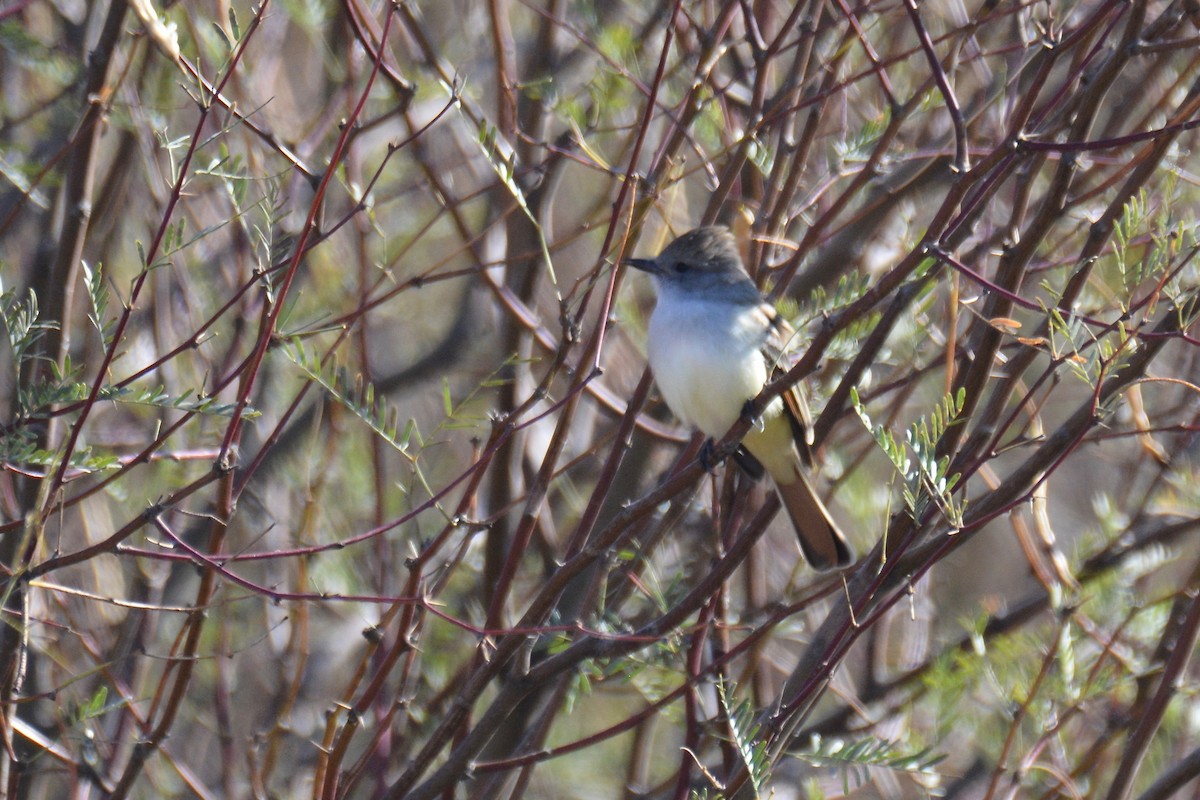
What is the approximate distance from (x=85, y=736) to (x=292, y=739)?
2377mm

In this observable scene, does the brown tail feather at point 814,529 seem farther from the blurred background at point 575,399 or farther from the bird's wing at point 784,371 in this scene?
the blurred background at point 575,399

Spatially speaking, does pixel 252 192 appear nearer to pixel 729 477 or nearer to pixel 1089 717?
pixel 729 477

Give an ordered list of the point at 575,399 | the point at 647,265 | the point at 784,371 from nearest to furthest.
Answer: the point at 575,399 → the point at 784,371 → the point at 647,265

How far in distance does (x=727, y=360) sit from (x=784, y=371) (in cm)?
24

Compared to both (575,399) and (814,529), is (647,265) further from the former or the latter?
(575,399)

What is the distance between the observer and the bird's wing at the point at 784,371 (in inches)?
155

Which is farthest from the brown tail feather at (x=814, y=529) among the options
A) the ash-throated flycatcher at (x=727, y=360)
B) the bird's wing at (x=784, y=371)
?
the bird's wing at (x=784, y=371)

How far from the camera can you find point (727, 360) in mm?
4184

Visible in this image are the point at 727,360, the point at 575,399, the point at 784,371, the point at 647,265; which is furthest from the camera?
the point at 647,265

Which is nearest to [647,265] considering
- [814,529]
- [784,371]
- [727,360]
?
[727,360]

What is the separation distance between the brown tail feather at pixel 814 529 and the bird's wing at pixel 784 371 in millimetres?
114

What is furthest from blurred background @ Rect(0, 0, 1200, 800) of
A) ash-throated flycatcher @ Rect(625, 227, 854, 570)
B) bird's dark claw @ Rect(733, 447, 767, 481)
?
ash-throated flycatcher @ Rect(625, 227, 854, 570)

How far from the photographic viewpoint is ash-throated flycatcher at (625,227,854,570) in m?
4.14

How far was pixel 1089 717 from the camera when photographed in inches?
197
